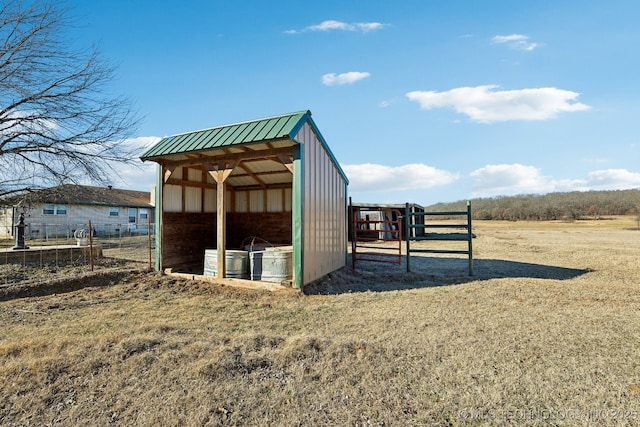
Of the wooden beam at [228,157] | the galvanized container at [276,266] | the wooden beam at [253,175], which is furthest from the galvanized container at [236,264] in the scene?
the wooden beam at [253,175]

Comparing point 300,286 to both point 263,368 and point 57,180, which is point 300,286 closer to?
point 263,368

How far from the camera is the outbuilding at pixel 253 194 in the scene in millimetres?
6973

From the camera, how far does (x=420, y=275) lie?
8898mm

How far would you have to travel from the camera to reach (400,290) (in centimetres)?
720

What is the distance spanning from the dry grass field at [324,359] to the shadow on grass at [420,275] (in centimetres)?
106

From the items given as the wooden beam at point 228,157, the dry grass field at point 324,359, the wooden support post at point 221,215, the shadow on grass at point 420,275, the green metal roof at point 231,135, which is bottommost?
the shadow on grass at point 420,275

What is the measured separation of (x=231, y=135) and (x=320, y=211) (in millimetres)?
2594

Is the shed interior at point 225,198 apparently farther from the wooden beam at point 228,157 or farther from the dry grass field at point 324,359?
the dry grass field at point 324,359

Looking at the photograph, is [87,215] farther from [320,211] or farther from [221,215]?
[320,211]

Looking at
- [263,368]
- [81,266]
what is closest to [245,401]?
[263,368]

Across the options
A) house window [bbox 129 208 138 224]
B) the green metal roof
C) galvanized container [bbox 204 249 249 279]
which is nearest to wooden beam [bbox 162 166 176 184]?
the green metal roof

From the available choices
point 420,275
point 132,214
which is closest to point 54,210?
point 132,214

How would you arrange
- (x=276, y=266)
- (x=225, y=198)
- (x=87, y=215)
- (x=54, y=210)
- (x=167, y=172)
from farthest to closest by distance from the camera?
(x=87, y=215) → (x=54, y=210) → (x=167, y=172) → (x=225, y=198) → (x=276, y=266)

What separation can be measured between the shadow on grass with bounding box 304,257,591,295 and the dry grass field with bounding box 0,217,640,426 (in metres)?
1.06
